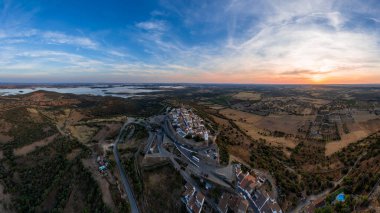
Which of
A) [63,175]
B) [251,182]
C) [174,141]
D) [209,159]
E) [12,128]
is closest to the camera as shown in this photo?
[251,182]

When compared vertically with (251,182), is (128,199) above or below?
below

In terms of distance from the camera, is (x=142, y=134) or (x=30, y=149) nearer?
(x=30, y=149)

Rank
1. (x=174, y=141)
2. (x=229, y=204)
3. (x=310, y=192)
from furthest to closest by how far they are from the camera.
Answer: (x=174, y=141)
(x=310, y=192)
(x=229, y=204)

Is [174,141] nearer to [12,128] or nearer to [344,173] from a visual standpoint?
[344,173]

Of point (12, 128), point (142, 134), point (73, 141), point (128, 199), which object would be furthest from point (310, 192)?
point (12, 128)

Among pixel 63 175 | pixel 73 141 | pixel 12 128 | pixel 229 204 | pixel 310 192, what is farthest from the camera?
pixel 12 128

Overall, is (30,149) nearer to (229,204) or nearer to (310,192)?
(229,204)

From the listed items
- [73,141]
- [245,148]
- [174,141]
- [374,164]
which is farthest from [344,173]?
[73,141]

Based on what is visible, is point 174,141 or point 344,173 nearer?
point 344,173

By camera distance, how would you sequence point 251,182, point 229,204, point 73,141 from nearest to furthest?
point 229,204
point 251,182
point 73,141
